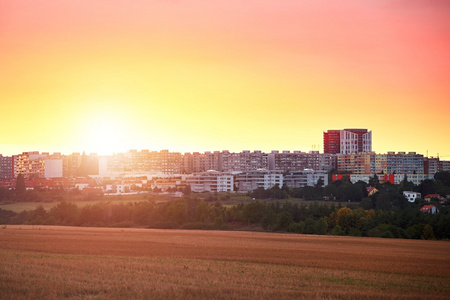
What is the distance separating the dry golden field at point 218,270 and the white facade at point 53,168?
141056mm

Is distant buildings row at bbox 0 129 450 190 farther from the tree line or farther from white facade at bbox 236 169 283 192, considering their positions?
the tree line

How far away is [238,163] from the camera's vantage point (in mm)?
170500

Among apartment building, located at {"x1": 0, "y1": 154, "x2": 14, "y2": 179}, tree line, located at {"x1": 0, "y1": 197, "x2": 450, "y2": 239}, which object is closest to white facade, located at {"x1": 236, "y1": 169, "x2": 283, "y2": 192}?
tree line, located at {"x1": 0, "y1": 197, "x2": 450, "y2": 239}

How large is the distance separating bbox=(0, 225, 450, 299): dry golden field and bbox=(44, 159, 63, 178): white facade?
463 feet

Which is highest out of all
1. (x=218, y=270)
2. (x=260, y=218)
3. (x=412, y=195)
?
(x=412, y=195)

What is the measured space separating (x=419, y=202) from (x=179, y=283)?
68918 mm

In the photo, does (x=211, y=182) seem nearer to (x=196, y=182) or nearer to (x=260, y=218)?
(x=196, y=182)

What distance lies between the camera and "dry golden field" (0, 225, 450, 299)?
18.8 metres

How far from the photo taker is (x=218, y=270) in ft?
80.5

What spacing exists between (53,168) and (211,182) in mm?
74822

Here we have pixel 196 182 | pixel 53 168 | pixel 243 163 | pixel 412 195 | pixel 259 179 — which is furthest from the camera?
pixel 53 168

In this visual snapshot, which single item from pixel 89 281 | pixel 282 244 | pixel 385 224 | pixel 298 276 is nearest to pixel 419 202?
pixel 385 224

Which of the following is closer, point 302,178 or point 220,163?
point 302,178

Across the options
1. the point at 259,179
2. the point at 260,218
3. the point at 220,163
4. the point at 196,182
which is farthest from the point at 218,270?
the point at 220,163
